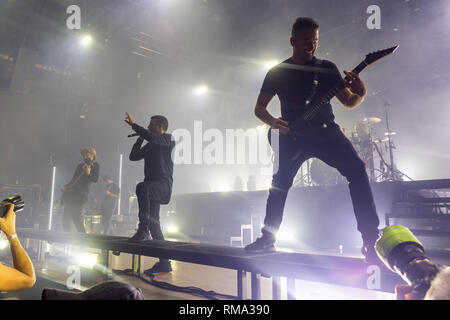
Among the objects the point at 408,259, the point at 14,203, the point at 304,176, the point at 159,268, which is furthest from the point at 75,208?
the point at 304,176

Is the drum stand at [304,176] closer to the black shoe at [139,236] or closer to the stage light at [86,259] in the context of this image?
the stage light at [86,259]

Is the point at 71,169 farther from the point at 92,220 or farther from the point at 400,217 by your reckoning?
the point at 400,217

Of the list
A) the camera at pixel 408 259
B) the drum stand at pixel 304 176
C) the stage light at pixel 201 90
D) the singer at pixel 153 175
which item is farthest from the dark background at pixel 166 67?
the camera at pixel 408 259

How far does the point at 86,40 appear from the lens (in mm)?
10352

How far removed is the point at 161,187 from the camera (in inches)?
156

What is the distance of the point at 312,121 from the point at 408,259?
175 centimetres

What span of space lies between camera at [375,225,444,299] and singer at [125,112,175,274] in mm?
3306

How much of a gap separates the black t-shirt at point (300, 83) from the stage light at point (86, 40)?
10098mm

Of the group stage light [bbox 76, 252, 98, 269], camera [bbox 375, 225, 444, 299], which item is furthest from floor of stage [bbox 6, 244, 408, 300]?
camera [bbox 375, 225, 444, 299]

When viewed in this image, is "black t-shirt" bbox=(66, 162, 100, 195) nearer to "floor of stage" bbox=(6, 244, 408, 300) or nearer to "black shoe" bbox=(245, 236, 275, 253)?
"floor of stage" bbox=(6, 244, 408, 300)

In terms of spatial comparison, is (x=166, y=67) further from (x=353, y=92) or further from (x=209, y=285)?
(x=353, y=92)

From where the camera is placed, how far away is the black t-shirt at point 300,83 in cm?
236

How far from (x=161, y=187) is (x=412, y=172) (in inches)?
556

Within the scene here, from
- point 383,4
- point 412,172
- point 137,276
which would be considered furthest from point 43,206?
point 412,172
